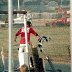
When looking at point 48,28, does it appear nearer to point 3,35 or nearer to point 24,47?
point 3,35

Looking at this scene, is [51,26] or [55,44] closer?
[55,44]

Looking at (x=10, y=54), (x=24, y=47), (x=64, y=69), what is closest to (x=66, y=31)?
(x=64, y=69)

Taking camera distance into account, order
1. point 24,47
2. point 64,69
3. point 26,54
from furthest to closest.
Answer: point 64,69 < point 24,47 < point 26,54

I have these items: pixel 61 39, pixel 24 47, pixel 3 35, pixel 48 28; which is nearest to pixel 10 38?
pixel 24 47

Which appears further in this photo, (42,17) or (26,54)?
(42,17)

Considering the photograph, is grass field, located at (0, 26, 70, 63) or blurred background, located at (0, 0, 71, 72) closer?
grass field, located at (0, 26, 70, 63)

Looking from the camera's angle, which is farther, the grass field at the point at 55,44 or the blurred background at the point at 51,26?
the blurred background at the point at 51,26

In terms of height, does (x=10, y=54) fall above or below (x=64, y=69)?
above

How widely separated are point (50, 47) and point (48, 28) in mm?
→ 4508

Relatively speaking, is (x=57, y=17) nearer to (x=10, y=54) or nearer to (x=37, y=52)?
(x=37, y=52)

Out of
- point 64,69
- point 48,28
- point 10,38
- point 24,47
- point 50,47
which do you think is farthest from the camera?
point 48,28

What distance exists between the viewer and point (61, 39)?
53.8 ft

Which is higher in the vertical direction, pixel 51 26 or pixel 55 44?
pixel 51 26

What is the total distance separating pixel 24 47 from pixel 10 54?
4.14 meters
